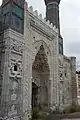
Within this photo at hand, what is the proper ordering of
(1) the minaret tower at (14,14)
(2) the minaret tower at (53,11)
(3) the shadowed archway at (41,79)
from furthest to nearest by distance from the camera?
1. (2) the minaret tower at (53,11)
2. (3) the shadowed archway at (41,79)
3. (1) the minaret tower at (14,14)

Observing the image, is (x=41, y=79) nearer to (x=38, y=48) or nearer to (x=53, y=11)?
(x=38, y=48)

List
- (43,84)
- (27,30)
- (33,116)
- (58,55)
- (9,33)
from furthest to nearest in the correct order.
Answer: (58,55), (43,84), (27,30), (33,116), (9,33)

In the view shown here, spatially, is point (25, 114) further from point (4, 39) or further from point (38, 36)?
point (38, 36)

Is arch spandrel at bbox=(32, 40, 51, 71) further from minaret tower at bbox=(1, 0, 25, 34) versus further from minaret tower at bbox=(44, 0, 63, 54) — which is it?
minaret tower at bbox=(44, 0, 63, 54)

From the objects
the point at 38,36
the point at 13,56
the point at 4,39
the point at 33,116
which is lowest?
the point at 33,116

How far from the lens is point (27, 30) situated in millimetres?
8578

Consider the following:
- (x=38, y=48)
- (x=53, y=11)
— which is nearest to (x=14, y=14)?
(x=38, y=48)

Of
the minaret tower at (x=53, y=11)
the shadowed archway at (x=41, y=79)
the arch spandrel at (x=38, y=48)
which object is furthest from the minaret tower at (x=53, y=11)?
the shadowed archway at (x=41, y=79)

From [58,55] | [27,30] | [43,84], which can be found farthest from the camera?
[58,55]

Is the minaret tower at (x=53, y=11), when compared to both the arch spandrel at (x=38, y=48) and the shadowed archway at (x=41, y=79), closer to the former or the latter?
the arch spandrel at (x=38, y=48)

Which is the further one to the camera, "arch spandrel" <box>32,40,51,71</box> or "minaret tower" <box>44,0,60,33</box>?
"minaret tower" <box>44,0,60,33</box>

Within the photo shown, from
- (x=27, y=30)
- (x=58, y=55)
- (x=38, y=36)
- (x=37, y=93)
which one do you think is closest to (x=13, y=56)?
(x=27, y=30)

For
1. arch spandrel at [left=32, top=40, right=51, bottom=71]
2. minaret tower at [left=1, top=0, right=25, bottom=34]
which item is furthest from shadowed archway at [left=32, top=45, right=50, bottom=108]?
minaret tower at [left=1, top=0, right=25, bottom=34]

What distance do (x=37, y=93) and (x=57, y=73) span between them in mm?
2242
